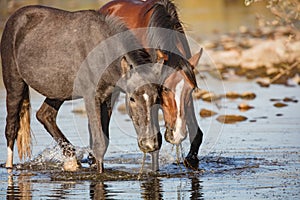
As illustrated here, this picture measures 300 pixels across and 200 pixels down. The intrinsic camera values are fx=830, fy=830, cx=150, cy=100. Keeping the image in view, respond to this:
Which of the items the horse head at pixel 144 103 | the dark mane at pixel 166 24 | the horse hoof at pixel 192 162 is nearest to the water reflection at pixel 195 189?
the horse head at pixel 144 103

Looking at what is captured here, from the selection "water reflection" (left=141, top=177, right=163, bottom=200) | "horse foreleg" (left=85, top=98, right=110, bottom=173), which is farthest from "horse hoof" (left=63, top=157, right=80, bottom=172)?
"water reflection" (left=141, top=177, right=163, bottom=200)

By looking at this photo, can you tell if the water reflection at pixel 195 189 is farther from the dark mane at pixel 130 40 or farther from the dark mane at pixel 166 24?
the dark mane at pixel 166 24

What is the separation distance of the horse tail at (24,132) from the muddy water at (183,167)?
0.12 m

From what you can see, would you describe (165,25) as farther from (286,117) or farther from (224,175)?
(286,117)

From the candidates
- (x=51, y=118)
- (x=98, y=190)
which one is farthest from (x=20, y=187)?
(x=51, y=118)

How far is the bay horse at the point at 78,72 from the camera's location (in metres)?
8.16

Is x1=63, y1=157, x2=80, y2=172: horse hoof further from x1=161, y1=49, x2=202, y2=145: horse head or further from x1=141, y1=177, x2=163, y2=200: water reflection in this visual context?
x1=161, y1=49, x2=202, y2=145: horse head

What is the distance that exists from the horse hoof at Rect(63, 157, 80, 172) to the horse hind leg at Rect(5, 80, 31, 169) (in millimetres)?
717

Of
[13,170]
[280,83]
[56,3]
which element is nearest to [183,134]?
[13,170]

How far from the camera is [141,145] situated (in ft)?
26.5

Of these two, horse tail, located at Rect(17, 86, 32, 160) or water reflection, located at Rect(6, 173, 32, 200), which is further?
horse tail, located at Rect(17, 86, 32, 160)

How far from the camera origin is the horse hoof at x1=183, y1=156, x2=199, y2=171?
929 centimetres

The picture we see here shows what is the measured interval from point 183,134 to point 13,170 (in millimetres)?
2093

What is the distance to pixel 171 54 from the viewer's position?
343 inches
